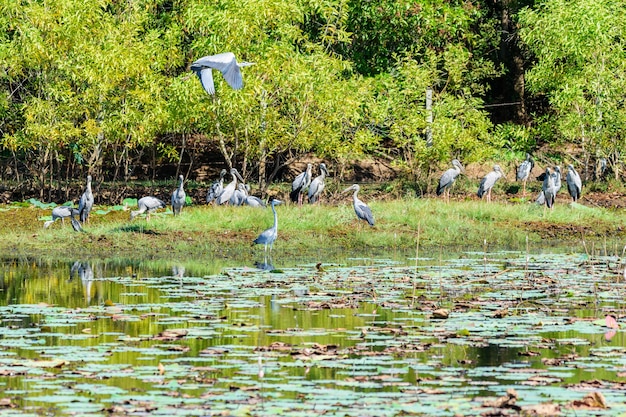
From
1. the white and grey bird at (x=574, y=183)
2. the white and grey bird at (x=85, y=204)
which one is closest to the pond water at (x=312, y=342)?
the white and grey bird at (x=85, y=204)

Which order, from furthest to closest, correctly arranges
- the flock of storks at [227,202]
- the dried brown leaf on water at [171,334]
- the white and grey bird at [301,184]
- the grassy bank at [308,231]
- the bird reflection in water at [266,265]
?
the white and grey bird at [301,184] → the flock of storks at [227,202] → the grassy bank at [308,231] → the bird reflection in water at [266,265] → the dried brown leaf on water at [171,334]

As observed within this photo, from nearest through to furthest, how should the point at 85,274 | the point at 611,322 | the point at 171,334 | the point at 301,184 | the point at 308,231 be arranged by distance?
the point at 171,334 < the point at 611,322 < the point at 85,274 < the point at 308,231 < the point at 301,184

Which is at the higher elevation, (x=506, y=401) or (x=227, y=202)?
(x=506, y=401)

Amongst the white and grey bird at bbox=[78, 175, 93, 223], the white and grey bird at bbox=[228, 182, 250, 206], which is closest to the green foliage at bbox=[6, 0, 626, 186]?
the white and grey bird at bbox=[228, 182, 250, 206]

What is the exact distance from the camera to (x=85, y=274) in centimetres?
1517

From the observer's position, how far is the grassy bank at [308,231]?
1834 centimetres

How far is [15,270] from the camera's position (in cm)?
1577

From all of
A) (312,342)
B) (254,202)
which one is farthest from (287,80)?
(312,342)

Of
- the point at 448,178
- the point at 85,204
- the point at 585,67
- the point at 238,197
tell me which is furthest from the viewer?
the point at 585,67

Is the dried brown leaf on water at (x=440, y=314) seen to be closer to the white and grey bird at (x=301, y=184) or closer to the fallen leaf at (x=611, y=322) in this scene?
the fallen leaf at (x=611, y=322)

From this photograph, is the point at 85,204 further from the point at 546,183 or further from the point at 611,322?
the point at 611,322

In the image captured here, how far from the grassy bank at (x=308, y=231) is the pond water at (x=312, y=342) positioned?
9.64ft

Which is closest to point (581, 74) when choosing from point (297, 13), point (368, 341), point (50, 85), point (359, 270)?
point (297, 13)

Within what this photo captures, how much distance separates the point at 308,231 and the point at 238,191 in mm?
4289
